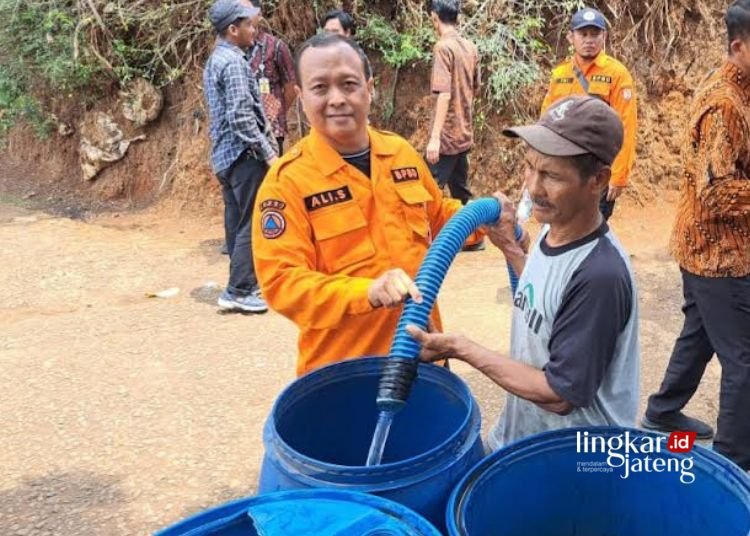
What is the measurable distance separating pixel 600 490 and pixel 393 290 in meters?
0.63

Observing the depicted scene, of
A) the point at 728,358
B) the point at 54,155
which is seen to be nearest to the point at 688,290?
the point at 728,358

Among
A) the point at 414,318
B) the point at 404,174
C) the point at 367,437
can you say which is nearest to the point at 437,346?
the point at 414,318

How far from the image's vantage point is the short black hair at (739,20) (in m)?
2.42

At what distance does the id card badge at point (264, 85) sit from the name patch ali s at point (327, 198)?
3959mm

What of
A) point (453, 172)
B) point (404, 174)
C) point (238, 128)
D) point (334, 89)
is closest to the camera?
point (334, 89)

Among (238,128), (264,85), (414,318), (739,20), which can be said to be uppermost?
A: (739,20)

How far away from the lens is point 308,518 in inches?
46.6

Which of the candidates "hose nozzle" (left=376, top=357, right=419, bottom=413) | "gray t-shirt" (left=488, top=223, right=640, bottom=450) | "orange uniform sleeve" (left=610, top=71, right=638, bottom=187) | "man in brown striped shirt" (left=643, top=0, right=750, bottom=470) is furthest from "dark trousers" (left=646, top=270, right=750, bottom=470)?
"orange uniform sleeve" (left=610, top=71, right=638, bottom=187)

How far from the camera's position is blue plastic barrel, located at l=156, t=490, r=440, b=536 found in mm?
1159

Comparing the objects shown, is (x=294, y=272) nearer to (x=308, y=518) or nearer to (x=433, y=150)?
(x=308, y=518)

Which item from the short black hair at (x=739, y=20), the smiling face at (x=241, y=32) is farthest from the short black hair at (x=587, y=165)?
the smiling face at (x=241, y=32)

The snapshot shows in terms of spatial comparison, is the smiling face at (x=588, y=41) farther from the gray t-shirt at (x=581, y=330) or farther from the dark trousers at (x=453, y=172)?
the gray t-shirt at (x=581, y=330)

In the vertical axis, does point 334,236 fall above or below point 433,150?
above

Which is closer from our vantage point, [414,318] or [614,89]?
[414,318]
